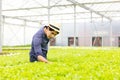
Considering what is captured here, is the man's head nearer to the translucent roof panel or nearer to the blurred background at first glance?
the translucent roof panel

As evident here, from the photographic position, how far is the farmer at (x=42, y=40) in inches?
332

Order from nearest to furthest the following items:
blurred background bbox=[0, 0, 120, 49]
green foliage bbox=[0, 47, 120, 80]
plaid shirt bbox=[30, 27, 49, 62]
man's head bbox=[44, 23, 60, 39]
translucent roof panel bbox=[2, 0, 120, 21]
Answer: green foliage bbox=[0, 47, 120, 80] → man's head bbox=[44, 23, 60, 39] → plaid shirt bbox=[30, 27, 49, 62] → translucent roof panel bbox=[2, 0, 120, 21] → blurred background bbox=[0, 0, 120, 49]

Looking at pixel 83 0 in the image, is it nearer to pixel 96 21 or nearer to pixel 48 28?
pixel 96 21

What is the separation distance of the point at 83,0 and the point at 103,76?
95.8 ft

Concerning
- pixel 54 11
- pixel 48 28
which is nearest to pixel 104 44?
pixel 54 11

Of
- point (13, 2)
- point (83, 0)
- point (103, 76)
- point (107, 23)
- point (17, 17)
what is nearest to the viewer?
point (103, 76)

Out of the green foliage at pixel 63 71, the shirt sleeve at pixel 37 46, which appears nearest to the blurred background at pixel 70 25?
the shirt sleeve at pixel 37 46

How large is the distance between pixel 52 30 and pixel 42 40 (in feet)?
1.94

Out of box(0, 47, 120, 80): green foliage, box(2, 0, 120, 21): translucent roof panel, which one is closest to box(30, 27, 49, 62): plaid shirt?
box(0, 47, 120, 80): green foliage

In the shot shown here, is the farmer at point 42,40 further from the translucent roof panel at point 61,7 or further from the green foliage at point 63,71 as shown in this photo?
the translucent roof panel at point 61,7

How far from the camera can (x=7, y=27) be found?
157 ft

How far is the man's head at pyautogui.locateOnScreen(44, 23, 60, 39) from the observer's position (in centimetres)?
837

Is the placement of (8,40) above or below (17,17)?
below

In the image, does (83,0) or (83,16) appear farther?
(83,16)
